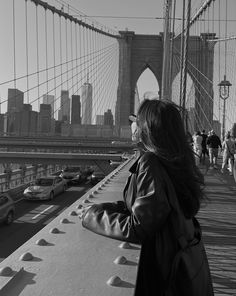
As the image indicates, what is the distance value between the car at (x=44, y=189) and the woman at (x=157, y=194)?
22.3 m

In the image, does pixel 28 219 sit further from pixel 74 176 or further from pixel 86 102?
pixel 86 102

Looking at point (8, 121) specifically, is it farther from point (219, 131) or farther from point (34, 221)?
point (219, 131)

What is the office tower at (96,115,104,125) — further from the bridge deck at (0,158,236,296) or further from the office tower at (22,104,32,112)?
the bridge deck at (0,158,236,296)

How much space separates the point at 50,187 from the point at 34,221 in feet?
22.0

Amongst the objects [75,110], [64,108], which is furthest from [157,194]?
[75,110]

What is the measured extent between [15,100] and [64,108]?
1127 cm

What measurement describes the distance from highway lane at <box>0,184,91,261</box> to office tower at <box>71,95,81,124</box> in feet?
34.8

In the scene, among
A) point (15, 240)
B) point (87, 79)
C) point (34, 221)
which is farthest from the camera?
point (87, 79)

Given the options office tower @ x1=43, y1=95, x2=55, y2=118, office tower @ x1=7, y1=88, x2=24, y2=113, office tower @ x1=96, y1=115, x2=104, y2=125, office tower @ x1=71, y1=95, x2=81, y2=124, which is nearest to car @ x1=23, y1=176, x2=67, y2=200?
office tower @ x1=7, y1=88, x2=24, y2=113

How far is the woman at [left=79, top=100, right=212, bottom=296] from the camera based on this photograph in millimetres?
1452

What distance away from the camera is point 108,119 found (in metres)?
44.3

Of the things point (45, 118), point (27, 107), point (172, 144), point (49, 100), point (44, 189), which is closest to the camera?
point (172, 144)

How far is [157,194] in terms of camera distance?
1.44 metres

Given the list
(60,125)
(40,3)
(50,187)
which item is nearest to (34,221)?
(50,187)
